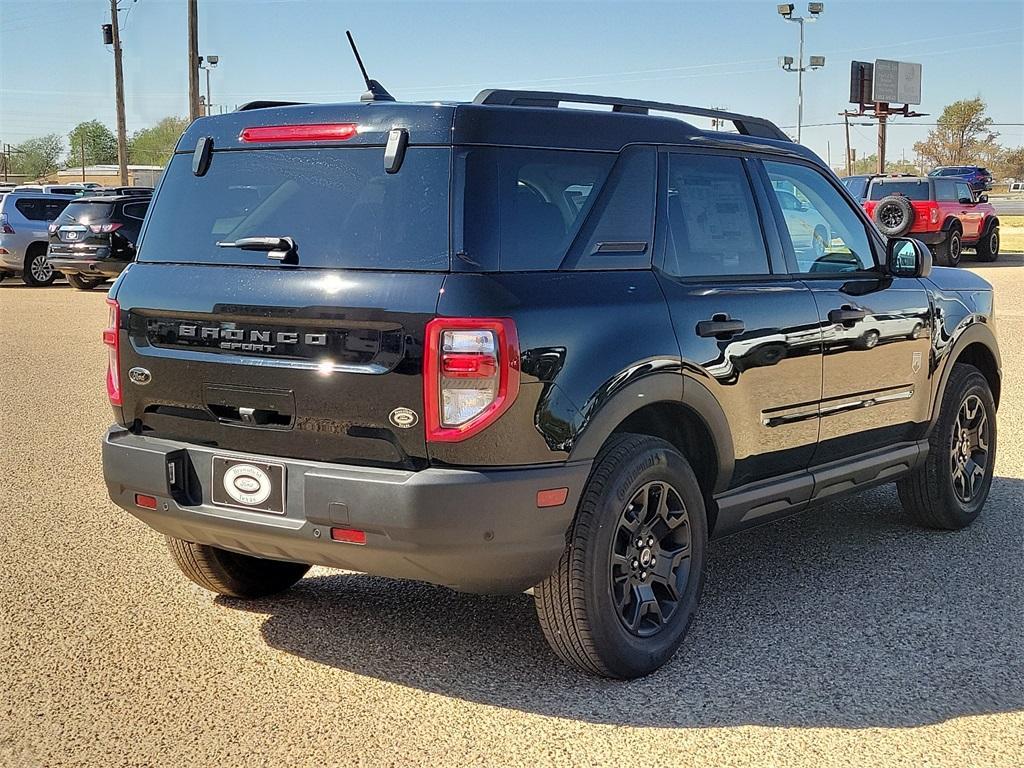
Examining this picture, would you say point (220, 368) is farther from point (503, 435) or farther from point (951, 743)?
point (951, 743)

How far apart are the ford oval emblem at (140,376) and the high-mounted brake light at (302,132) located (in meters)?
0.87

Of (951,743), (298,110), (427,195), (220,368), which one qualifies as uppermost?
(298,110)

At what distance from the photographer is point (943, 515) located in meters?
6.21

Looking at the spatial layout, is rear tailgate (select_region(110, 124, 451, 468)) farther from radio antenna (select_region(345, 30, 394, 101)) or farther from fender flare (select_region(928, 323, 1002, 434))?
fender flare (select_region(928, 323, 1002, 434))

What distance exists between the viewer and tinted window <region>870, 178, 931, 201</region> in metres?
26.8

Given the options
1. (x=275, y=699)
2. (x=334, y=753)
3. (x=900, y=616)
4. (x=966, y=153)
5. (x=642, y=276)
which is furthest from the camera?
(x=966, y=153)

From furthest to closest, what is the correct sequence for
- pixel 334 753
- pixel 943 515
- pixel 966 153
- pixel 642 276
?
pixel 966 153 → pixel 943 515 → pixel 642 276 → pixel 334 753

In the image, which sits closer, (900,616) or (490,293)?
(490,293)

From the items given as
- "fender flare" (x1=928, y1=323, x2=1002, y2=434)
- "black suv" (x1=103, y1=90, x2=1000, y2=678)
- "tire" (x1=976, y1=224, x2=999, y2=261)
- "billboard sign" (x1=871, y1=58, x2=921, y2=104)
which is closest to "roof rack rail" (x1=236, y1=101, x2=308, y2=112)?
"black suv" (x1=103, y1=90, x2=1000, y2=678)

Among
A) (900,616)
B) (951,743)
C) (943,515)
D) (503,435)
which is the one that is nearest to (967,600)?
(900,616)

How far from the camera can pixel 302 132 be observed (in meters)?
4.20

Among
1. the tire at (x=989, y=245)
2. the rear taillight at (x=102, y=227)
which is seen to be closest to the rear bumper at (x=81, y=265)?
the rear taillight at (x=102, y=227)

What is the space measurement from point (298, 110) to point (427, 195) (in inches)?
26.9

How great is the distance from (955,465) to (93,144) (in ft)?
450
